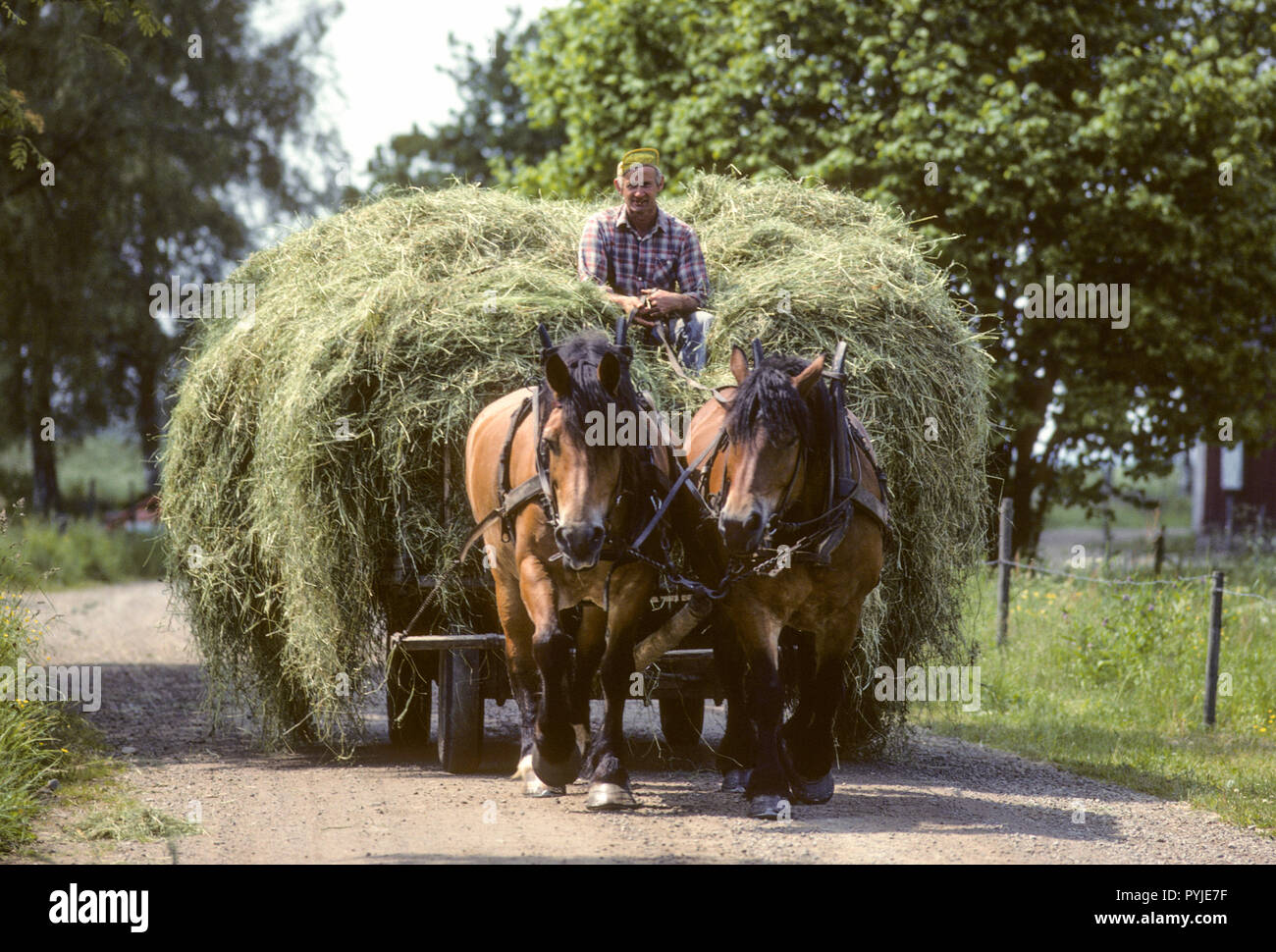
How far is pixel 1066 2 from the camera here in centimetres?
1515

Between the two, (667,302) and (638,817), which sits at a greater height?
(667,302)

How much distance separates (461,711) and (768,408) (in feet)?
7.90

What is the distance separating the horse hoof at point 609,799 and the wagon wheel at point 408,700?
1.60 m

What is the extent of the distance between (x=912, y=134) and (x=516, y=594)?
10137 mm

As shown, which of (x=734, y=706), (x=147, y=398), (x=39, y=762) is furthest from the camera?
(x=147, y=398)

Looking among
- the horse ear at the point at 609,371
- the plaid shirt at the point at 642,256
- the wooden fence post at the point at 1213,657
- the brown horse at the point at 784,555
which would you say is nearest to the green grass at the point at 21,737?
the horse ear at the point at 609,371

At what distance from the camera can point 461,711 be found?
668 cm

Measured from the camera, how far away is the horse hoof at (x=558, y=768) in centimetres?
586

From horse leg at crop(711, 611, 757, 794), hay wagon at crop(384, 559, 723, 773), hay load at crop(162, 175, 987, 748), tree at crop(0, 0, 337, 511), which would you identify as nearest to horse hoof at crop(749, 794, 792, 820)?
horse leg at crop(711, 611, 757, 794)

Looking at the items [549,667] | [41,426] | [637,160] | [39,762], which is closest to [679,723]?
[549,667]

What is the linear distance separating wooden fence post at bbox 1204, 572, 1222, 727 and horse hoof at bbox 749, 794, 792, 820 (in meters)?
4.01

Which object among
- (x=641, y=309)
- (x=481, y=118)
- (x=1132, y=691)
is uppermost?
(x=481, y=118)

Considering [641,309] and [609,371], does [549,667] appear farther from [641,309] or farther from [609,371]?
[641,309]
